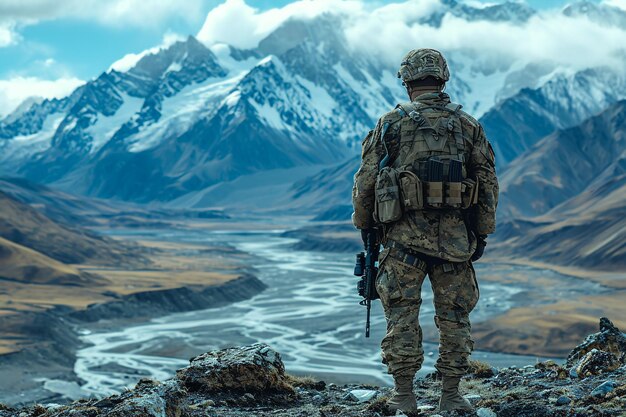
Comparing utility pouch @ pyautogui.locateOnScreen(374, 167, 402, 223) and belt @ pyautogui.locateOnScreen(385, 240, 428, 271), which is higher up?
utility pouch @ pyautogui.locateOnScreen(374, 167, 402, 223)

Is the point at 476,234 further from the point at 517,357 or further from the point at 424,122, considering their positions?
the point at 517,357

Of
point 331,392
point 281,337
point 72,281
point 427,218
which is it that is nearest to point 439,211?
point 427,218

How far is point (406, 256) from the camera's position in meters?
9.91

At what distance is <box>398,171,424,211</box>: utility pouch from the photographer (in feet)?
31.9

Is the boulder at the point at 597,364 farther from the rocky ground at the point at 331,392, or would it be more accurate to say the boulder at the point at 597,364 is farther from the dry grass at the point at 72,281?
the dry grass at the point at 72,281

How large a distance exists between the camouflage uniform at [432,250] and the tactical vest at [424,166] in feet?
0.07

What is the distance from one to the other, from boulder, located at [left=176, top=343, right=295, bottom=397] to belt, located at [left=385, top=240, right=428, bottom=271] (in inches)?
94.5

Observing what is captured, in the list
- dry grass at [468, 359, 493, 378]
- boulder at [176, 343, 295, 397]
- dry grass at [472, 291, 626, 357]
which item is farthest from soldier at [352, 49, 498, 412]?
dry grass at [472, 291, 626, 357]

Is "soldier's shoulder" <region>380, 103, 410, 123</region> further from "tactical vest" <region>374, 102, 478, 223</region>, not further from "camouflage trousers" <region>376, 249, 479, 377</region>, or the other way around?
"camouflage trousers" <region>376, 249, 479, 377</region>

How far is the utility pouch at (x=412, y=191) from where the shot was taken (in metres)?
9.73

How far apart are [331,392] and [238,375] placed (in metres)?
1.59

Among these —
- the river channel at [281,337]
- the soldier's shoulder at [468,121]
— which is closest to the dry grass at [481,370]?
the soldier's shoulder at [468,121]

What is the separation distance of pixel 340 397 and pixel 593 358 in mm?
3005

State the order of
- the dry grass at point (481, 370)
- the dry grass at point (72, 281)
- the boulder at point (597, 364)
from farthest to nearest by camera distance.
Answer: the dry grass at point (72, 281)
the dry grass at point (481, 370)
the boulder at point (597, 364)
